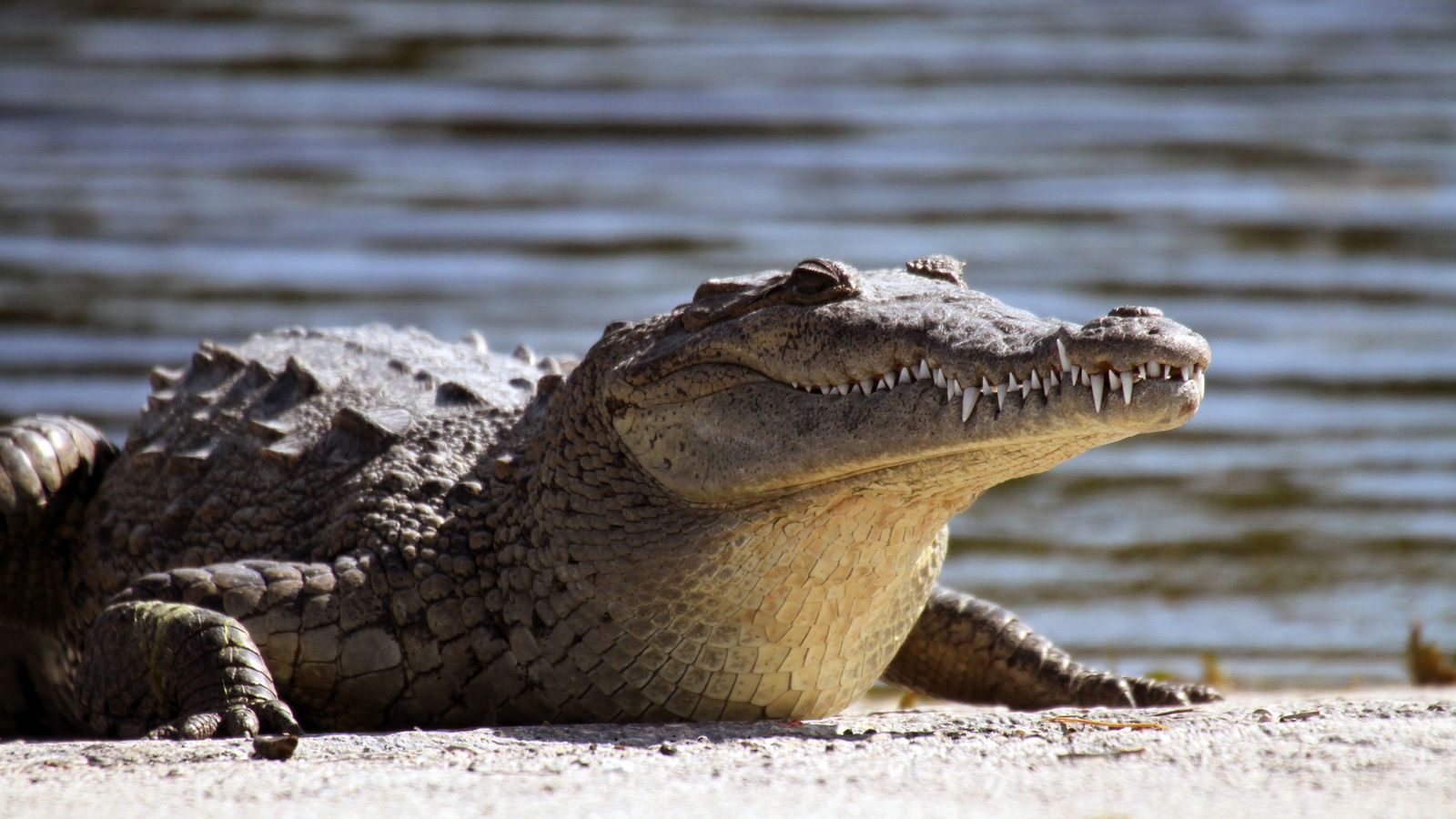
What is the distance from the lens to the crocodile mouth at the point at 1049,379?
118 inches

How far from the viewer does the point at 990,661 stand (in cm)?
452

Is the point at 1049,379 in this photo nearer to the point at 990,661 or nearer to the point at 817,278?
the point at 817,278

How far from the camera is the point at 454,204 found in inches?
548

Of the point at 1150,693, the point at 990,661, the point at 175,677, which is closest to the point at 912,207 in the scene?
the point at 990,661

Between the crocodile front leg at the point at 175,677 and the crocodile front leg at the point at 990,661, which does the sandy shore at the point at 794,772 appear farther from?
the crocodile front leg at the point at 990,661

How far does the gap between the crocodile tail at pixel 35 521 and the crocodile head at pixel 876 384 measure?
190 centimetres

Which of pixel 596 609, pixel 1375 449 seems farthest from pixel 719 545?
pixel 1375 449

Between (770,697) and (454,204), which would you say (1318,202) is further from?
(770,697)

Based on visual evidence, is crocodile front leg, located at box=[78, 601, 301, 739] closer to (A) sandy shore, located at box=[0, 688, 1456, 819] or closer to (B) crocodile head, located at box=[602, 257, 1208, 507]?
(A) sandy shore, located at box=[0, 688, 1456, 819]

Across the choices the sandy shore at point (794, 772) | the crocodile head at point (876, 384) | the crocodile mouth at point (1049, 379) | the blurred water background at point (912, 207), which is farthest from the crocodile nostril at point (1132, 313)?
the blurred water background at point (912, 207)

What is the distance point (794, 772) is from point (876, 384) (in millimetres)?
825

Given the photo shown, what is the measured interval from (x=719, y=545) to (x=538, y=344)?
621 centimetres

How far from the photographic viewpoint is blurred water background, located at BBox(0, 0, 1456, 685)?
25.3 ft

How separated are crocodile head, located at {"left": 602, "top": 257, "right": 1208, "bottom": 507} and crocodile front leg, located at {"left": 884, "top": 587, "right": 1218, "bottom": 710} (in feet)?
3.69
